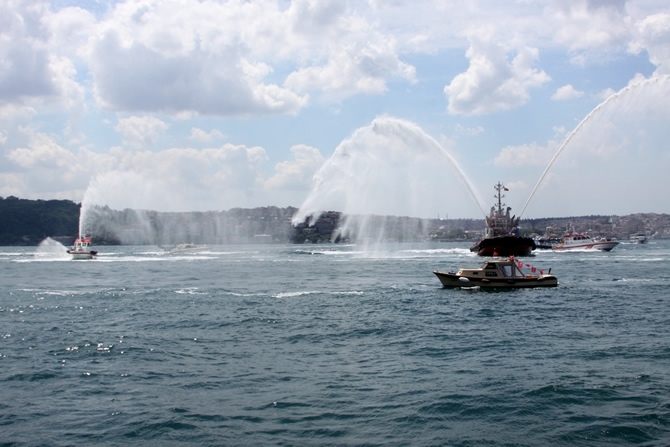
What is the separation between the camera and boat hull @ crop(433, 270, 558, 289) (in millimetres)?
45906

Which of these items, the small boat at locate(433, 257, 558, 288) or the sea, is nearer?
the sea

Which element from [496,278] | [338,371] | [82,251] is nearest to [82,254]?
[82,251]

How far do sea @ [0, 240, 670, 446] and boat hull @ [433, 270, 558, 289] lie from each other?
5320 millimetres

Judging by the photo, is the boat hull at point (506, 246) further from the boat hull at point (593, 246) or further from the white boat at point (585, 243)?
the white boat at point (585, 243)

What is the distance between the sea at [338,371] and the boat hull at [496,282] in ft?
17.5

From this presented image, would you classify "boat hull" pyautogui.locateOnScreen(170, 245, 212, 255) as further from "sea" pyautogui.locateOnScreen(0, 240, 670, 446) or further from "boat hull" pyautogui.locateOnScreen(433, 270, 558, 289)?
"boat hull" pyautogui.locateOnScreen(433, 270, 558, 289)

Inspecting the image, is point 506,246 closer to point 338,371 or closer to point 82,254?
point 82,254

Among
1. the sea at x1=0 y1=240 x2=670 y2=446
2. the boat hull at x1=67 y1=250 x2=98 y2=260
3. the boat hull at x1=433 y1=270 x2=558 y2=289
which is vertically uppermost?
the boat hull at x1=67 y1=250 x2=98 y2=260

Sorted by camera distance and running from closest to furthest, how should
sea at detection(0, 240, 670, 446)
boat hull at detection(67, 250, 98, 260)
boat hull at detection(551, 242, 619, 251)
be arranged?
1. sea at detection(0, 240, 670, 446)
2. boat hull at detection(67, 250, 98, 260)
3. boat hull at detection(551, 242, 619, 251)

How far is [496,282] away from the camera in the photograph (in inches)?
1807

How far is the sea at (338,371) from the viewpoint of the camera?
1588 cm

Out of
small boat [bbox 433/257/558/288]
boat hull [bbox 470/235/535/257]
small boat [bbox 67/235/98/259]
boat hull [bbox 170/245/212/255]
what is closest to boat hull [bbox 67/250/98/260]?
small boat [bbox 67/235/98/259]

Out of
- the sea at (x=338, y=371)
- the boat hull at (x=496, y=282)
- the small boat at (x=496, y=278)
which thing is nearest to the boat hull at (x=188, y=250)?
the sea at (x=338, y=371)

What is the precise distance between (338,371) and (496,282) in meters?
27.2
